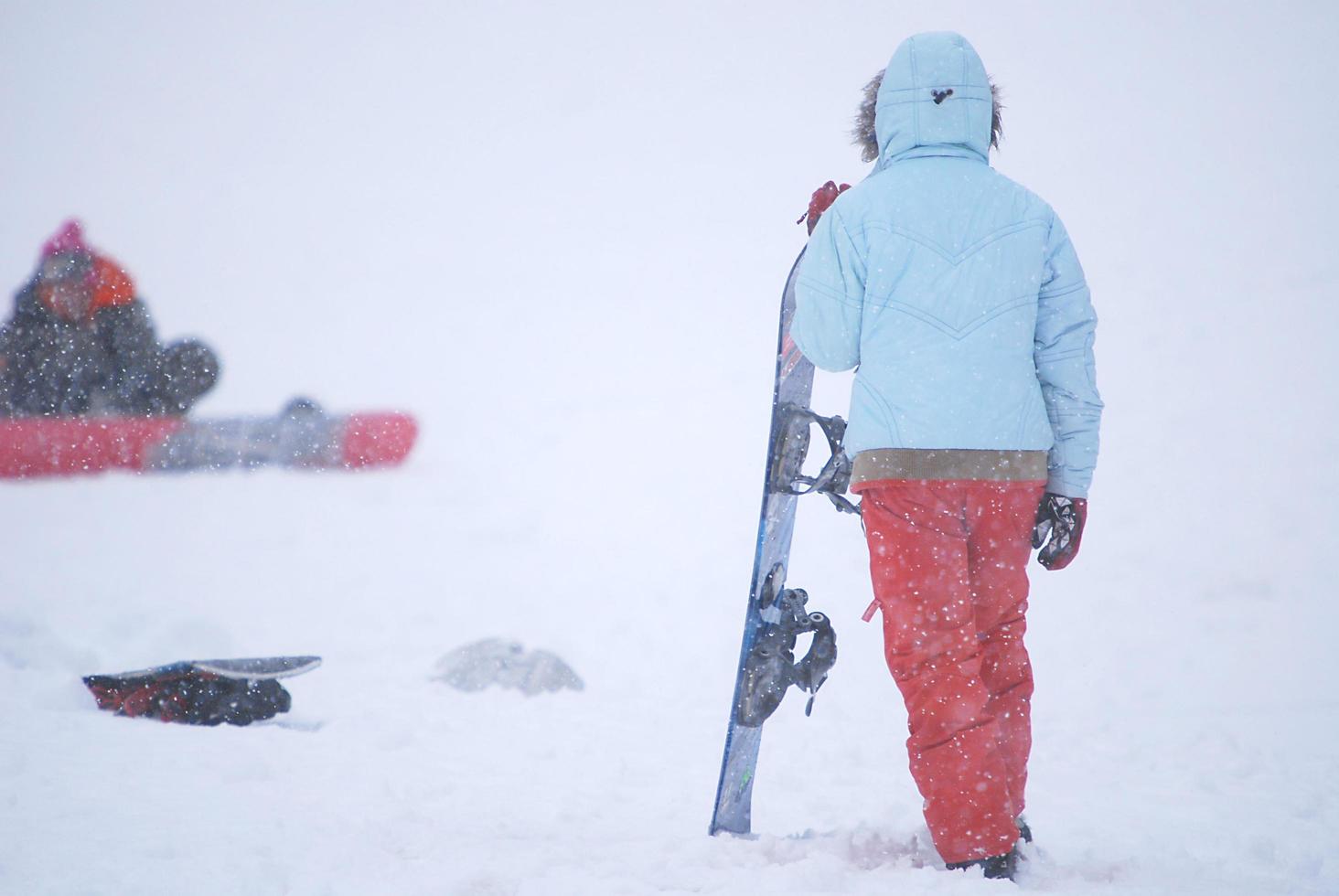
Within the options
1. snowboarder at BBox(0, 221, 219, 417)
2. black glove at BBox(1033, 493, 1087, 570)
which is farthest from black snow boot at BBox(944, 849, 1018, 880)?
snowboarder at BBox(0, 221, 219, 417)

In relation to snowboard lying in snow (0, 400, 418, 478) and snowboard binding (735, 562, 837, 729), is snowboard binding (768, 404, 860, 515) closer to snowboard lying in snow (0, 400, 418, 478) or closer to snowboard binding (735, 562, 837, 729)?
snowboard binding (735, 562, 837, 729)

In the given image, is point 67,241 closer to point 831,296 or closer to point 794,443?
point 794,443

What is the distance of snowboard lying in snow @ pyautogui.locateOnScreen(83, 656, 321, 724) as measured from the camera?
3172mm

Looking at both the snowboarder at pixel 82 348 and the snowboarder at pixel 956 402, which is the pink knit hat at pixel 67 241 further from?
the snowboarder at pixel 956 402

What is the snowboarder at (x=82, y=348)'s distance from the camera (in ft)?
28.1

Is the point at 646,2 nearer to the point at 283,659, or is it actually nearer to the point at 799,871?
the point at 283,659

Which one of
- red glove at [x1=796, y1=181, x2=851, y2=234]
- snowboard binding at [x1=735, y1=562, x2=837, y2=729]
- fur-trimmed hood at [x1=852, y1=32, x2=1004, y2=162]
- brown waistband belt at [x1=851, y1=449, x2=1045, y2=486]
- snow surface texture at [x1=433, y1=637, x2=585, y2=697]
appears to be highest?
fur-trimmed hood at [x1=852, y1=32, x2=1004, y2=162]

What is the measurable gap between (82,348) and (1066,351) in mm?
9425

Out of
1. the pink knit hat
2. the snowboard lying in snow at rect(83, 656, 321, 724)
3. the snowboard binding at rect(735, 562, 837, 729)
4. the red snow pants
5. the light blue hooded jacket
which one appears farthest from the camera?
the pink knit hat

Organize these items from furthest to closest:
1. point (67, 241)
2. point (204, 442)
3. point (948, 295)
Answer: point (204, 442) < point (67, 241) < point (948, 295)

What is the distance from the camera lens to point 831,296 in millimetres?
2018

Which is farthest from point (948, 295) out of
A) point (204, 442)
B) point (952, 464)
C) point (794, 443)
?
point (204, 442)

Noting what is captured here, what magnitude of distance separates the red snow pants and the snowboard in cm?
32

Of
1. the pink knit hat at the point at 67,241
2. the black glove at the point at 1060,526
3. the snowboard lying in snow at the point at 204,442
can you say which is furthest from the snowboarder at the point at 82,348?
the black glove at the point at 1060,526
